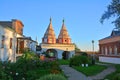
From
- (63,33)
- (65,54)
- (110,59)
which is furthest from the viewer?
(63,33)

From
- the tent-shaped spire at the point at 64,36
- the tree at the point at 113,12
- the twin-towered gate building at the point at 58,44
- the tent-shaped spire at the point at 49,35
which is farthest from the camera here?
the tent-shaped spire at the point at 64,36

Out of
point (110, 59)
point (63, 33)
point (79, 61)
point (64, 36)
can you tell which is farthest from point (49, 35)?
point (79, 61)

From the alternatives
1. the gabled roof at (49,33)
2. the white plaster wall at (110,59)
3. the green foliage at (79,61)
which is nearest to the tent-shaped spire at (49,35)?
the gabled roof at (49,33)

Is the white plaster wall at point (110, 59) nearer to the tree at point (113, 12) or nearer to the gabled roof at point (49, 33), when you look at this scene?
the tree at point (113, 12)

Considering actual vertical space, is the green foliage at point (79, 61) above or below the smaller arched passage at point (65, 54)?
below

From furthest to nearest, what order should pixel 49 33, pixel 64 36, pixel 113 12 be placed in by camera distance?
pixel 64 36, pixel 49 33, pixel 113 12

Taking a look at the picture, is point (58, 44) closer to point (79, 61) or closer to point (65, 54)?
point (65, 54)

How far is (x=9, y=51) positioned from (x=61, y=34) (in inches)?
2160

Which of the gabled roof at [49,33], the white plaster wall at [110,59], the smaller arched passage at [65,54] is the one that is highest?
the gabled roof at [49,33]

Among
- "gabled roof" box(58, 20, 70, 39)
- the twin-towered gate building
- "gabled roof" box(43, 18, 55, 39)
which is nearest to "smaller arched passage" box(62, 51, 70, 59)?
the twin-towered gate building

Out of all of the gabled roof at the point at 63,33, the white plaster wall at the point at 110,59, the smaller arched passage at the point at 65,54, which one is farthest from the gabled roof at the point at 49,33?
the white plaster wall at the point at 110,59

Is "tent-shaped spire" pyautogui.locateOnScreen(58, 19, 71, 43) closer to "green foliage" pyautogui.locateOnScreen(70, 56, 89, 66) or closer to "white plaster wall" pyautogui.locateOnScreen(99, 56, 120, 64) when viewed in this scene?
"white plaster wall" pyautogui.locateOnScreen(99, 56, 120, 64)

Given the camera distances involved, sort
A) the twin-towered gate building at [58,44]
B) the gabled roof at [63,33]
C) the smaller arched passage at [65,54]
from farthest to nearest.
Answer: the gabled roof at [63,33], the smaller arched passage at [65,54], the twin-towered gate building at [58,44]

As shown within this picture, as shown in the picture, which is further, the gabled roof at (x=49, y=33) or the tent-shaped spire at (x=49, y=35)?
the gabled roof at (x=49, y=33)
